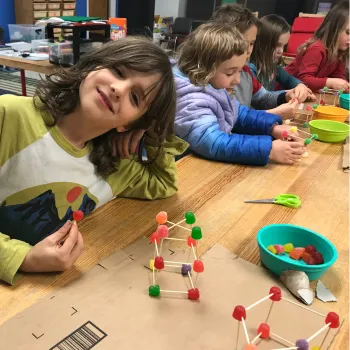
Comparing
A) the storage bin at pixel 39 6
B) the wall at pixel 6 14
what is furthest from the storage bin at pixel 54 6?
the wall at pixel 6 14

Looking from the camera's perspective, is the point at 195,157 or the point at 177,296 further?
the point at 195,157

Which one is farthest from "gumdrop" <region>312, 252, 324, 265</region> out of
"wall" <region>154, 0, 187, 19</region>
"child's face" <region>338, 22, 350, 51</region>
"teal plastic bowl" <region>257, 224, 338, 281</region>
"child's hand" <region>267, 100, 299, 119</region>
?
"wall" <region>154, 0, 187, 19</region>

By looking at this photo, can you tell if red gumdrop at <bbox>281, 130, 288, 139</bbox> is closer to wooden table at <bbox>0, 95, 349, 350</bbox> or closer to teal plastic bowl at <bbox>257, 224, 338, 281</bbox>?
wooden table at <bbox>0, 95, 349, 350</bbox>

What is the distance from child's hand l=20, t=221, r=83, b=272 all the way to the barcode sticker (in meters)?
0.12

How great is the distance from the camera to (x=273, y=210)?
895 millimetres

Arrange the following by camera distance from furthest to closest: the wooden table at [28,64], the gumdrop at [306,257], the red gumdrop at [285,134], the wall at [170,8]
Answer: the wall at [170,8] < the wooden table at [28,64] < the red gumdrop at [285,134] < the gumdrop at [306,257]

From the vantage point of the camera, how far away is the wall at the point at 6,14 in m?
4.52

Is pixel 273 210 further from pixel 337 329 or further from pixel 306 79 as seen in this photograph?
pixel 306 79

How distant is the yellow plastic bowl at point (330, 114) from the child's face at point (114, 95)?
1.00m

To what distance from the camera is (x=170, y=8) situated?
6.70 meters

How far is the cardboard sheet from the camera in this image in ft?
1.69

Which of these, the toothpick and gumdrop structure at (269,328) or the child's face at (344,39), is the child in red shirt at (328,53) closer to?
the child's face at (344,39)

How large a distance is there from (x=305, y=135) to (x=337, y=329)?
98 cm

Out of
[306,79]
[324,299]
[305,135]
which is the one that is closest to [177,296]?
[324,299]
